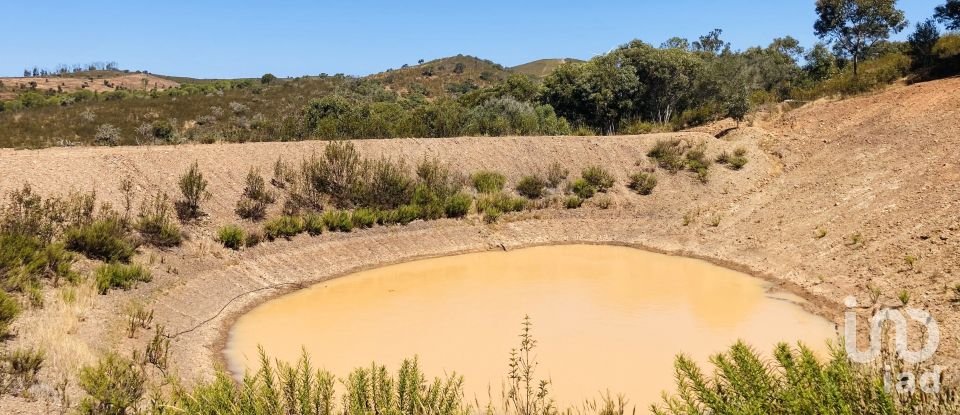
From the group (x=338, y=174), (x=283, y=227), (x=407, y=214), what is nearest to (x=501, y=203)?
(x=407, y=214)

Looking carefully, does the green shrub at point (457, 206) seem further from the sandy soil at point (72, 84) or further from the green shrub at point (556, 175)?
the sandy soil at point (72, 84)

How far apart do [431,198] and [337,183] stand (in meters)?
2.95

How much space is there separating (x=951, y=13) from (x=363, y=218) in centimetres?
2519

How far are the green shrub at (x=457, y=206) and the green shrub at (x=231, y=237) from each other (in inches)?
256

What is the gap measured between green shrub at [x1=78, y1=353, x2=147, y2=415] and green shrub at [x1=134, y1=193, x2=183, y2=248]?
7.56m

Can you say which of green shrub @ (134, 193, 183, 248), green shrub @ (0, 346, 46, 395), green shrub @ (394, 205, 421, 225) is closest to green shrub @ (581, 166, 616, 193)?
green shrub @ (394, 205, 421, 225)

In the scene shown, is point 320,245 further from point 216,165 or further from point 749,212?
point 749,212

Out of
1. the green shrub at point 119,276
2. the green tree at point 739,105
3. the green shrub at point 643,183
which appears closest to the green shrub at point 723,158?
the green shrub at point 643,183

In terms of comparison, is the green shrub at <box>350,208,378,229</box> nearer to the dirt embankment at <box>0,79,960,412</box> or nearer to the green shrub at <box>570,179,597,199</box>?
the dirt embankment at <box>0,79,960,412</box>

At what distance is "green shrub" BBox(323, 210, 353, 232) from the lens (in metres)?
16.8

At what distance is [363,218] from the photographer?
17.3 metres

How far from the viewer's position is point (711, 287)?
576 inches

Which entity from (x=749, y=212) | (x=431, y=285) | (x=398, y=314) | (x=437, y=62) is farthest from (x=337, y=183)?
(x=437, y=62)

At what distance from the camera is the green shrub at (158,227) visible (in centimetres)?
1372
